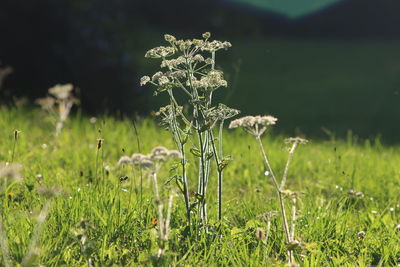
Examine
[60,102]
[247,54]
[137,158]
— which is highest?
[247,54]

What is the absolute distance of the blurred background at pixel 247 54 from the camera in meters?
6.50

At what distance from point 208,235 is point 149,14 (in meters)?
8.92

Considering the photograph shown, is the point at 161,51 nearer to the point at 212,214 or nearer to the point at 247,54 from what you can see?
the point at 212,214

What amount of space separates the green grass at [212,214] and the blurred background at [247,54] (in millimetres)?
562

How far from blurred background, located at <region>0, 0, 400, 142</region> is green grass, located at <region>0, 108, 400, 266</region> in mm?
562

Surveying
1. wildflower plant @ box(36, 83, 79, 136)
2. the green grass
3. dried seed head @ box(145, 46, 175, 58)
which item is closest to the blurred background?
the green grass

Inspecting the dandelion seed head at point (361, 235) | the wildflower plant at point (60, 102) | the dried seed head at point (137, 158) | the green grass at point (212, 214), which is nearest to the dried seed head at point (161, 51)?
the dried seed head at point (137, 158)

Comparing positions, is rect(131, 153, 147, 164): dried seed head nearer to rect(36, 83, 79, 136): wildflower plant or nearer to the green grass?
the green grass

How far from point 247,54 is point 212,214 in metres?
7.73

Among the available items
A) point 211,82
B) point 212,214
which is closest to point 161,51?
point 211,82

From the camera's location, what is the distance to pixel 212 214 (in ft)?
10.2

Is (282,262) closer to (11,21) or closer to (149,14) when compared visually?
(11,21)

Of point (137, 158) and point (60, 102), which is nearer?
point (137, 158)

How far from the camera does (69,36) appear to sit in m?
6.52
